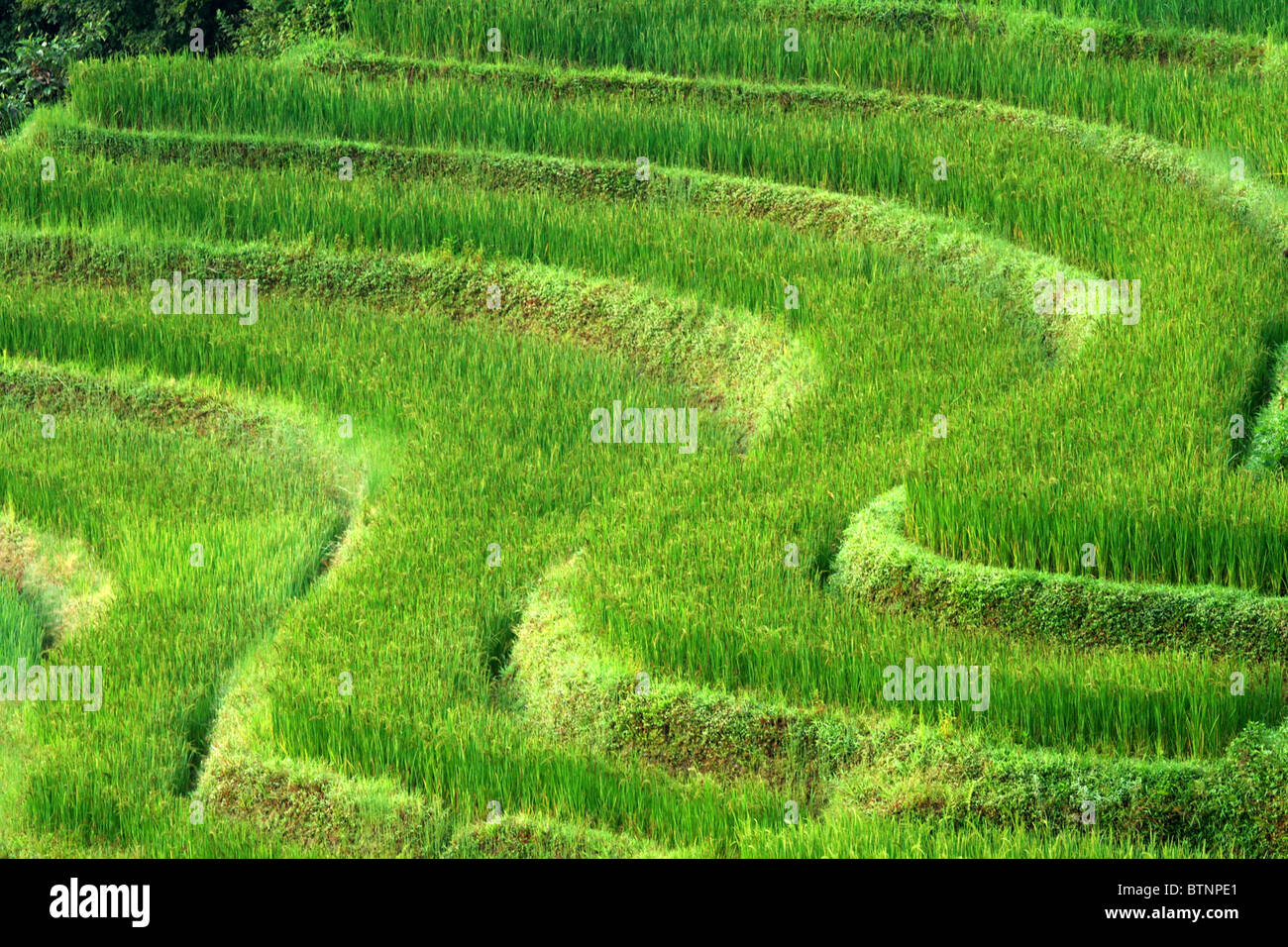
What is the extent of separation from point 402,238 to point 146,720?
562 centimetres

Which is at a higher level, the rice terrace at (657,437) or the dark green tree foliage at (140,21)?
the dark green tree foliage at (140,21)

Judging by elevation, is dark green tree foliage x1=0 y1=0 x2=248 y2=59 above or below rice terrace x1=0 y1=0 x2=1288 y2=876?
above

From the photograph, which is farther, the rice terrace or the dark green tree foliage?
the dark green tree foliage

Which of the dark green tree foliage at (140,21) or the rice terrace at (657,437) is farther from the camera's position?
the dark green tree foliage at (140,21)

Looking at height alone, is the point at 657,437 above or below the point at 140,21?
below

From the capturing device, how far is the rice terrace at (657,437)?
24.1ft

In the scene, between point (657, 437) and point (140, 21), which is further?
point (140, 21)

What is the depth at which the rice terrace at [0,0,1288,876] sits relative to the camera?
7348 mm

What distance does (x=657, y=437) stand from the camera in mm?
10422

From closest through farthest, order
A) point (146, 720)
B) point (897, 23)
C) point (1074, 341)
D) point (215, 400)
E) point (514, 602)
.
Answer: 1. point (146, 720)
2. point (514, 602)
3. point (1074, 341)
4. point (215, 400)
5. point (897, 23)

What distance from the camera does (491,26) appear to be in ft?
50.9
